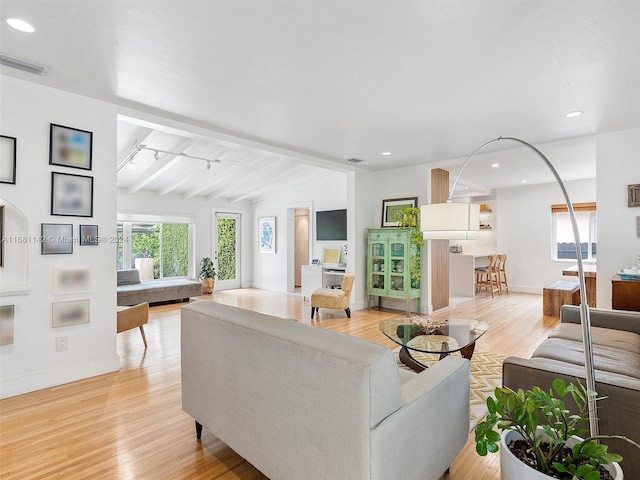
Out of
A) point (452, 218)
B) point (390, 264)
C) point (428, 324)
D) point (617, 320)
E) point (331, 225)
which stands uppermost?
point (331, 225)

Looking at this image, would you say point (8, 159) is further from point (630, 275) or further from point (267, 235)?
point (267, 235)

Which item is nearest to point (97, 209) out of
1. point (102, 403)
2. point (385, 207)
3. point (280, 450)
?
point (102, 403)

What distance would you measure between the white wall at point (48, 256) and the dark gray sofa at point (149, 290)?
320cm

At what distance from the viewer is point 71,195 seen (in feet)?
9.86

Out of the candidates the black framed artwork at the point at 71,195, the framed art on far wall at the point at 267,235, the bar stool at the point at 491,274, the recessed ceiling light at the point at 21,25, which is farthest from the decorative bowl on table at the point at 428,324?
the framed art on far wall at the point at 267,235

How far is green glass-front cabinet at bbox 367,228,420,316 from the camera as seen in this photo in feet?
18.2

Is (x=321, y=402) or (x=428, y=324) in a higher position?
(x=321, y=402)

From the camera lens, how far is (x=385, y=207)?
626 cm

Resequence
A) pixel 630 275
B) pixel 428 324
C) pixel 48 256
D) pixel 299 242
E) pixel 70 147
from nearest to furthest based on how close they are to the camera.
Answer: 1. pixel 48 256
2. pixel 70 147
3. pixel 428 324
4. pixel 630 275
5. pixel 299 242

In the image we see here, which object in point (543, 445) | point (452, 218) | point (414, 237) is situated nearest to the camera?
point (543, 445)

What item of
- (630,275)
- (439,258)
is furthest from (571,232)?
(630,275)

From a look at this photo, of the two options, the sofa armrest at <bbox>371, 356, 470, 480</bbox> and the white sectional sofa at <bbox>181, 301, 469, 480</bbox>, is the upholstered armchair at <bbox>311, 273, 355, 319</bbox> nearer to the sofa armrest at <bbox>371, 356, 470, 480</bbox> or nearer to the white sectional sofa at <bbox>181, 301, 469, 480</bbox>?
the white sectional sofa at <bbox>181, 301, 469, 480</bbox>

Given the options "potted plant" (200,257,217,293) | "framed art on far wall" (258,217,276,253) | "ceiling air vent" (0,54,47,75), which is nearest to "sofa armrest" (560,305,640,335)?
"ceiling air vent" (0,54,47,75)

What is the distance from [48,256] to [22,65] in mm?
1508
